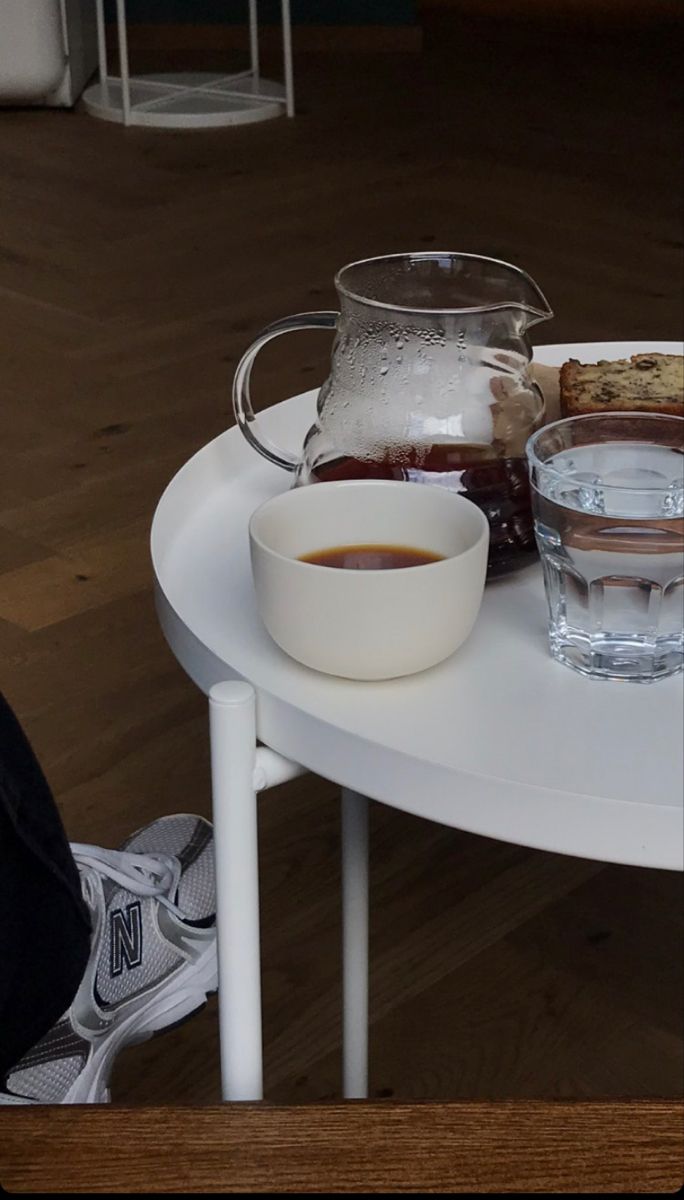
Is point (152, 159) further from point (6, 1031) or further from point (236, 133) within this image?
point (6, 1031)

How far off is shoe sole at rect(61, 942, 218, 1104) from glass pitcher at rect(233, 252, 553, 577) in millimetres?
311

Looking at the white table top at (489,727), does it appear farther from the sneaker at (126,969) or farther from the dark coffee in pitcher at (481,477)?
the sneaker at (126,969)

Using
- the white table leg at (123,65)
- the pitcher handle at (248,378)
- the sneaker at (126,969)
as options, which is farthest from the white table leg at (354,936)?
the white table leg at (123,65)

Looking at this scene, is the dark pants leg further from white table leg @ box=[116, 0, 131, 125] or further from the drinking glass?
white table leg @ box=[116, 0, 131, 125]

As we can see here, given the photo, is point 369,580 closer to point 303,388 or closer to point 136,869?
point 136,869

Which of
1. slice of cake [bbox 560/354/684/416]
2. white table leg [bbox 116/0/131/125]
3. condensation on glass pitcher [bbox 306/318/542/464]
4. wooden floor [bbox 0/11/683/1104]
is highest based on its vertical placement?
condensation on glass pitcher [bbox 306/318/542/464]

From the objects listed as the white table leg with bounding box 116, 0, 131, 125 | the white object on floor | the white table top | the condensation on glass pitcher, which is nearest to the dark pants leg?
the white table top

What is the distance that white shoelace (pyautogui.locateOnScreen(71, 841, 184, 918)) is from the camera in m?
0.79

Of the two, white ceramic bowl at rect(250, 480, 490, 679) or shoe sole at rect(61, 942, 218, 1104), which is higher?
white ceramic bowl at rect(250, 480, 490, 679)

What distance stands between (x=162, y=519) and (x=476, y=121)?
10.2ft

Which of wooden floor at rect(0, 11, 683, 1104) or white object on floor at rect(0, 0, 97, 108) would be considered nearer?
wooden floor at rect(0, 11, 683, 1104)

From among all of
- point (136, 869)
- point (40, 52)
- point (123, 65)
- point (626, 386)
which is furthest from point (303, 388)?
point (40, 52)

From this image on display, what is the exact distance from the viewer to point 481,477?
0.59 meters

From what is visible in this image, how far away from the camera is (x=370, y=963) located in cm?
100
